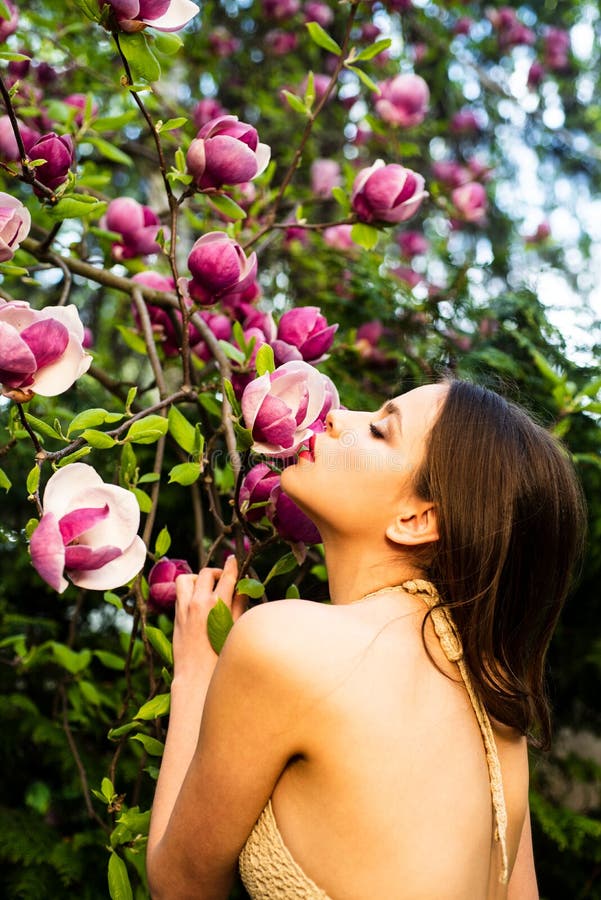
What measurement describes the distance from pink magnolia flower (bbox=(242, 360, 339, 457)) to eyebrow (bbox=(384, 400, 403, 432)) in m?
0.14

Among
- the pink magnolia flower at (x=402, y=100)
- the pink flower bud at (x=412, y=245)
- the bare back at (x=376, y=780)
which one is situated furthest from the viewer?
the pink flower bud at (x=412, y=245)

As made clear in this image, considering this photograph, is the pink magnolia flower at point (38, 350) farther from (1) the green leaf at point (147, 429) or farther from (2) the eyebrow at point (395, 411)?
(2) the eyebrow at point (395, 411)

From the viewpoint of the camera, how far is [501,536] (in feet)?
3.85

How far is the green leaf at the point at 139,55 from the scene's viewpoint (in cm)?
111

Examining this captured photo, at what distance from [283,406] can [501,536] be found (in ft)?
1.20

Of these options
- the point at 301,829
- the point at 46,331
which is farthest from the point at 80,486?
the point at 301,829

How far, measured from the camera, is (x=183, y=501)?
1913 mm

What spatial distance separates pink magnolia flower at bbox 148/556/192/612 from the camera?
4.13 feet

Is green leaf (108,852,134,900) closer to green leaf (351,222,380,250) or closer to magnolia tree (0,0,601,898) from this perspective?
magnolia tree (0,0,601,898)

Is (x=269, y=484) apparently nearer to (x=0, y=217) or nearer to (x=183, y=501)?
(x=0, y=217)

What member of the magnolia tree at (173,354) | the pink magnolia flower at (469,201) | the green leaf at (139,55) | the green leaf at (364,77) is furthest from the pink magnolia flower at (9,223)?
the pink magnolia flower at (469,201)

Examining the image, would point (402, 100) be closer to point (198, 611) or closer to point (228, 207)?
point (228, 207)

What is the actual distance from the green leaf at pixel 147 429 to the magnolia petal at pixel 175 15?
513 mm

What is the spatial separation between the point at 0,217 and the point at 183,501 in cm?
94
